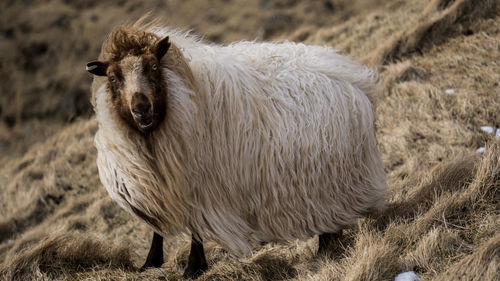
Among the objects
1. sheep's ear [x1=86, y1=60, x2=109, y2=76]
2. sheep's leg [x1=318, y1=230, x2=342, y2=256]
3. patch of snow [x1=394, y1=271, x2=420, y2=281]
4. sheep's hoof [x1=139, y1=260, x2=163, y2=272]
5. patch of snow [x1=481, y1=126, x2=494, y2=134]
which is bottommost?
sheep's leg [x1=318, y1=230, x2=342, y2=256]

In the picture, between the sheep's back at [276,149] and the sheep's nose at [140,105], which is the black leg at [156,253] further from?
the sheep's nose at [140,105]

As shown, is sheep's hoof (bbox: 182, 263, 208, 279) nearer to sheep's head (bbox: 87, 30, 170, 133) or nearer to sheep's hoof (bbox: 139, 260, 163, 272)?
sheep's hoof (bbox: 139, 260, 163, 272)

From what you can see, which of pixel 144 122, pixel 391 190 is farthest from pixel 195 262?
pixel 391 190

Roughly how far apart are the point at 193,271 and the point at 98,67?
5.37ft

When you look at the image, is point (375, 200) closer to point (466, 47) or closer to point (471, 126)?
point (471, 126)

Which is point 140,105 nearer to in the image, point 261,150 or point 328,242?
point 261,150

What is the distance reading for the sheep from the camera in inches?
122

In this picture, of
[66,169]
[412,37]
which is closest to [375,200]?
[412,37]

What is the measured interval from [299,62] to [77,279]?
7.77ft

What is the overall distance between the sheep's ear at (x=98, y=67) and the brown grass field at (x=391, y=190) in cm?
77

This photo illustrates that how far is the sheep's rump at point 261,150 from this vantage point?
3188 mm

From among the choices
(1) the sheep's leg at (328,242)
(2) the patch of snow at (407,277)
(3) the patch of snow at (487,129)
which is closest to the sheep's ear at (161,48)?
(1) the sheep's leg at (328,242)

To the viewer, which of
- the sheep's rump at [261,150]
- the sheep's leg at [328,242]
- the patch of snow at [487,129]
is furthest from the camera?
the patch of snow at [487,129]

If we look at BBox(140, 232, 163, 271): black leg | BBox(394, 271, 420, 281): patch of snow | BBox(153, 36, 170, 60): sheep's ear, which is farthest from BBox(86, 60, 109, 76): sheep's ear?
BBox(394, 271, 420, 281): patch of snow
